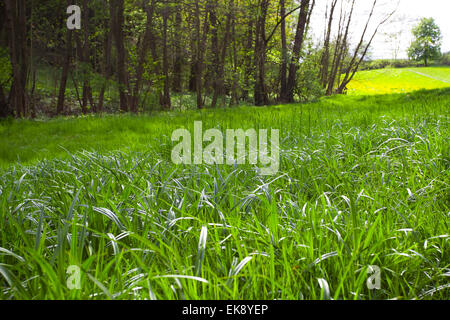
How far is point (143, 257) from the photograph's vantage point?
1.31 meters

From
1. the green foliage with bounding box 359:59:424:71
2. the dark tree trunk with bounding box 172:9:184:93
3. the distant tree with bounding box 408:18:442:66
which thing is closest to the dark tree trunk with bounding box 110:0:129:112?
the dark tree trunk with bounding box 172:9:184:93

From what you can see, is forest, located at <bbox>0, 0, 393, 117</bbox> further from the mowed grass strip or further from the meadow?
the mowed grass strip

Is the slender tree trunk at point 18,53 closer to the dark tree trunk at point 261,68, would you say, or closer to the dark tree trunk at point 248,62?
the dark tree trunk at point 248,62

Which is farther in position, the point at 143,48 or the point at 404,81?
the point at 404,81

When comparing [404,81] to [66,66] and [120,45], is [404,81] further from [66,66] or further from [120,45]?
[66,66]

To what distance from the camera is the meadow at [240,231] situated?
1122 mm

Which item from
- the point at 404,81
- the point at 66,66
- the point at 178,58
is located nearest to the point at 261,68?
the point at 178,58

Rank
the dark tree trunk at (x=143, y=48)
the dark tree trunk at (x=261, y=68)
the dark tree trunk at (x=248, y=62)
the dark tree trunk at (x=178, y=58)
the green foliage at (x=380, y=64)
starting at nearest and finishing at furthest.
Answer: the dark tree trunk at (x=143, y=48), the dark tree trunk at (x=261, y=68), the dark tree trunk at (x=178, y=58), the dark tree trunk at (x=248, y=62), the green foliage at (x=380, y=64)

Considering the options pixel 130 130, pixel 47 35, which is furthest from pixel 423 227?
pixel 47 35

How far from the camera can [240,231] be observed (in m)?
1.50

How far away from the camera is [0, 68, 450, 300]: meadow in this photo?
1.12 meters

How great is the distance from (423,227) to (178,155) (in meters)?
2.30

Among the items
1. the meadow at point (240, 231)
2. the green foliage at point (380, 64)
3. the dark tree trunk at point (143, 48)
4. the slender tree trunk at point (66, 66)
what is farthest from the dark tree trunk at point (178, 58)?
the green foliage at point (380, 64)

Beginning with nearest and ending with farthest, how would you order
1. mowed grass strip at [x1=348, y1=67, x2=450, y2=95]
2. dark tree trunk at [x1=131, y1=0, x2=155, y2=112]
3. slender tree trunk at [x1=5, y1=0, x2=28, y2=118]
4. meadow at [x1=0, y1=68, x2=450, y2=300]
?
meadow at [x1=0, y1=68, x2=450, y2=300]
slender tree trunk at [x1=5, y1=0, x2=28, y2=118]
dark tree trunk at [x1=131, y1=0, x2=155, y2=112]
mowed grass strip at [x1=348, y1=67, x2=450, y2=95]
